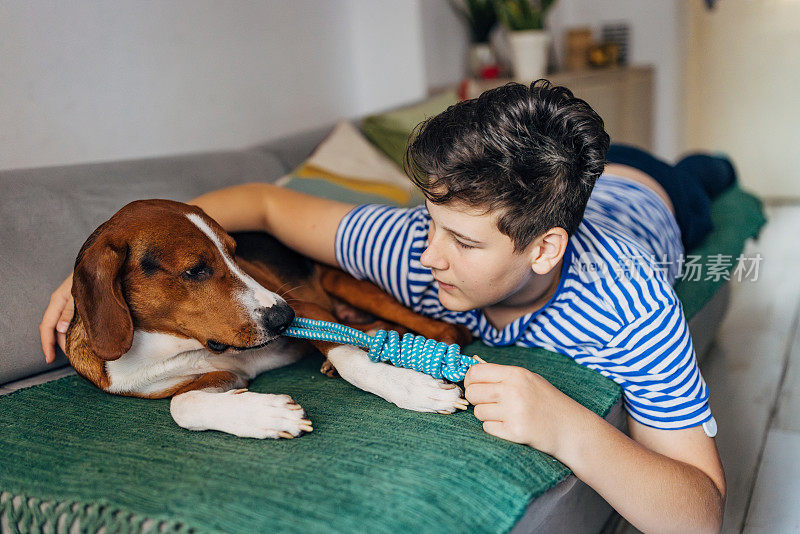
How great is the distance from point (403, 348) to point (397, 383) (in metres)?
Answer: 0.07

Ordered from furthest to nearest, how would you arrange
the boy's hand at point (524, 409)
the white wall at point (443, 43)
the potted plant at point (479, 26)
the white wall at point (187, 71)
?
the potted plant at point (479, 26) → the white wall at point (443, 43) → the white wall at point (187, 71) → the boy's hand at point (524, 409)

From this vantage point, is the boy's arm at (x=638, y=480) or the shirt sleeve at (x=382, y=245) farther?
the shirt sleeve at (x=382, y=245)

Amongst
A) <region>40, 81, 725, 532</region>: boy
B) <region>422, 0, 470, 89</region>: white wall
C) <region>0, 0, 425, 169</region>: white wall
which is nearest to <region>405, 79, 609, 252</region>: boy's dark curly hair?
<region>40, 81, 725, 532</region>: boy

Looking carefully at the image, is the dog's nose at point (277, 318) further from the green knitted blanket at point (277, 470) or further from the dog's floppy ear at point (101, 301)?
the dog's floppy ear at point (101, 301)

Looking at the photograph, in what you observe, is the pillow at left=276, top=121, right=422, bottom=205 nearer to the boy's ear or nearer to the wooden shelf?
the wooden shelf

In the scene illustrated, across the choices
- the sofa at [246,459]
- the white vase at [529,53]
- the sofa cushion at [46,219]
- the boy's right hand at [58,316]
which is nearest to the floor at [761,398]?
the sofa at [246,459]

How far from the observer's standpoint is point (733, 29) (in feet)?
18.7

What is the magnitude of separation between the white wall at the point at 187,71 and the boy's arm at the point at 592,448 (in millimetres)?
1778

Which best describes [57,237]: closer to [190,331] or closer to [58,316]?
[58,316]

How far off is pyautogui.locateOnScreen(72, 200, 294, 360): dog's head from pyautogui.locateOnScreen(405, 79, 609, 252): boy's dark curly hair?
41 cm

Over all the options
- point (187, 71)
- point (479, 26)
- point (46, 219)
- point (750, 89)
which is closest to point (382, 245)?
point (46, 219)

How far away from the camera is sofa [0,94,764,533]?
981 millimetres

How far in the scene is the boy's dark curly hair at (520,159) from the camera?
1.19m

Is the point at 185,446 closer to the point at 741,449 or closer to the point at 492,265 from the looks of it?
the point at 492,265
